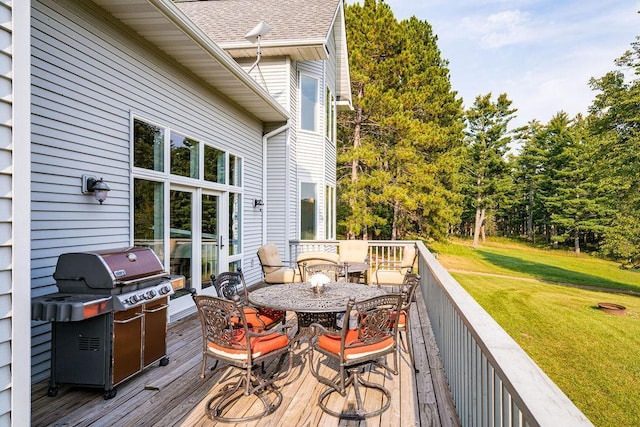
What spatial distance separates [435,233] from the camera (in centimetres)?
1878

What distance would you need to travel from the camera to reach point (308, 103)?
1015 cm

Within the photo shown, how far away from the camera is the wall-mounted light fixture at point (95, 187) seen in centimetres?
390

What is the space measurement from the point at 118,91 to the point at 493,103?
95.9 feet

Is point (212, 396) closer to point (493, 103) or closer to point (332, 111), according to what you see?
point (332, 111)

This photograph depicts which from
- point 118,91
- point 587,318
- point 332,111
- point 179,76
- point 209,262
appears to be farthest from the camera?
point 332,111

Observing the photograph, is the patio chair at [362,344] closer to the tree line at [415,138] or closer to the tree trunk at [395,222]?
the tree line at [415,138]

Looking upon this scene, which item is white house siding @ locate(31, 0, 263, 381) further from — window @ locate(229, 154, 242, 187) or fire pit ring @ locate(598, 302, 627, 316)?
fire pit ring @ locate(598, 302, 627, 316)

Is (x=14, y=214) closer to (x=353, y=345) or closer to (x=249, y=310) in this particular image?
(x=353, y=345)

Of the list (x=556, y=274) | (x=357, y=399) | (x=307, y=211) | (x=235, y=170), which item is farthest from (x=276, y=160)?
(x=556, y=274)

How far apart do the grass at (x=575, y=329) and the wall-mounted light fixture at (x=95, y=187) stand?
7218 mm

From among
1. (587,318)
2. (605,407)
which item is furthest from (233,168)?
(587,318)

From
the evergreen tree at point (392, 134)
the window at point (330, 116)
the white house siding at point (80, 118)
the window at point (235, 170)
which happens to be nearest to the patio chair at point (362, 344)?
the white house siding at point (80, 118)

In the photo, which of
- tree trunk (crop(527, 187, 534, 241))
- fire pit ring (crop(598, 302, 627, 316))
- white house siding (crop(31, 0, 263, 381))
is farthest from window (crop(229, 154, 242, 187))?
tree trunk (crop(527, 187, 534, 241))

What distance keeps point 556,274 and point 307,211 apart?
48.1ft
